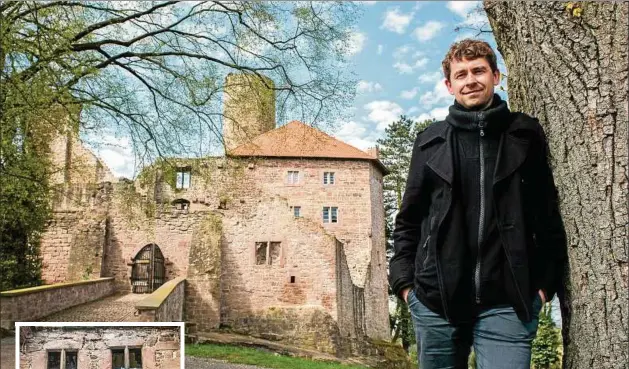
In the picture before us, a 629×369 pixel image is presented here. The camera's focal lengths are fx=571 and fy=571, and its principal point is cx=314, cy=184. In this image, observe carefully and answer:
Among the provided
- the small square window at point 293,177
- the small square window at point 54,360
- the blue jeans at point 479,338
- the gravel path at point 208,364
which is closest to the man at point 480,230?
the blue jeans at point 479,338

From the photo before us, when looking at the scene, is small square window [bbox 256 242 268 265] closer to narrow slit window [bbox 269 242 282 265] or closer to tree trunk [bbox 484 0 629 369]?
narrow slit window [bbox 269 242 282 265]

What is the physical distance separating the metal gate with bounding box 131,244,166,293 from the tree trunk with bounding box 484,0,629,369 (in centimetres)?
1567

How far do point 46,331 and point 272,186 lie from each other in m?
19.7

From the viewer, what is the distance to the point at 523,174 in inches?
79.0

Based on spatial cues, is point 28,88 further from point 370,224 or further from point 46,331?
point 370,224

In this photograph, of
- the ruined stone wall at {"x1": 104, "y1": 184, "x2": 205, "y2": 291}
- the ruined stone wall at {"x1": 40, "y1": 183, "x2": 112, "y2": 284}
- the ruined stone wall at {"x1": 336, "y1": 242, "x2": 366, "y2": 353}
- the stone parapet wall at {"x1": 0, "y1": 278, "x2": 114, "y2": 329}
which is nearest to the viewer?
the stone parapet wall at {"x1": 0, "y1": 278, "x2": 114, "y2": 329}

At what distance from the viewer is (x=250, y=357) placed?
11.8m

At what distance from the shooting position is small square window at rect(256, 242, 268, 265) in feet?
57.1

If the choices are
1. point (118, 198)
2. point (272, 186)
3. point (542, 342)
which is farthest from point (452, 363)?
point (272, 186)

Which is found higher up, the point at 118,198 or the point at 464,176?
the point at 118,198

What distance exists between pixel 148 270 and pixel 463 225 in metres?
15.9

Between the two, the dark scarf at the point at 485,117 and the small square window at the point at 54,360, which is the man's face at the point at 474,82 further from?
the small square window at the point at 54,360

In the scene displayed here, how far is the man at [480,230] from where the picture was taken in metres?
1.92

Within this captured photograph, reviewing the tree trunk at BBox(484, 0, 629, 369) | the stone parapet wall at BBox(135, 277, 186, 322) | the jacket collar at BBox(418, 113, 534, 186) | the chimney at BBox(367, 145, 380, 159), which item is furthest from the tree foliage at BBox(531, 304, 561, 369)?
the jacket collar at BBox(418, 113, 534, 186)
